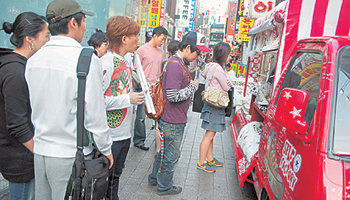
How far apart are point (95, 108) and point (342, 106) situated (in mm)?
1552

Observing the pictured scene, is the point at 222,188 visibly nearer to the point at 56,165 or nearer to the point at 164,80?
the point at 164,80

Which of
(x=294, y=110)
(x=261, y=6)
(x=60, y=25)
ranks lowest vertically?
(x=294, y=110)

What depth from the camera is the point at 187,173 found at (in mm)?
4375

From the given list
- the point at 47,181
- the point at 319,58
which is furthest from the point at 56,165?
the point at 319,58

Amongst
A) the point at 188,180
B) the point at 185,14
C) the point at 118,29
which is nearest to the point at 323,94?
the point at 118,29

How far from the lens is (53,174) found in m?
1.71

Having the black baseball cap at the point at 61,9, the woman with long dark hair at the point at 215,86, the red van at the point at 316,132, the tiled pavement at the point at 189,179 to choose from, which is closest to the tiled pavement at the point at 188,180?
the tiled pavement at the point at 189,179

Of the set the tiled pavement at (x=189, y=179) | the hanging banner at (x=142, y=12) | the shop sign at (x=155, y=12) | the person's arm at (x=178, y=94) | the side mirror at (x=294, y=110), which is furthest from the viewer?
the hanging banner at (x=142, y=12)

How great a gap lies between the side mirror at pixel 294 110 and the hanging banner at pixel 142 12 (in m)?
12.6

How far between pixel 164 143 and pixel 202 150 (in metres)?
1.30

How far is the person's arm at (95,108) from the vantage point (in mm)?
1622

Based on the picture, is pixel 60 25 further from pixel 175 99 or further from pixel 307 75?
pixel 307 75

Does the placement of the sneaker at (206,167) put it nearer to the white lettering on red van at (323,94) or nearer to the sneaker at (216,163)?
the sneaker at (216,163)

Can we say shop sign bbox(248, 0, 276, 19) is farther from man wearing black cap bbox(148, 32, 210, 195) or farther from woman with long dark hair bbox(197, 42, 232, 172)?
man wearing black cap bbox(148, 32, 210, 195)
